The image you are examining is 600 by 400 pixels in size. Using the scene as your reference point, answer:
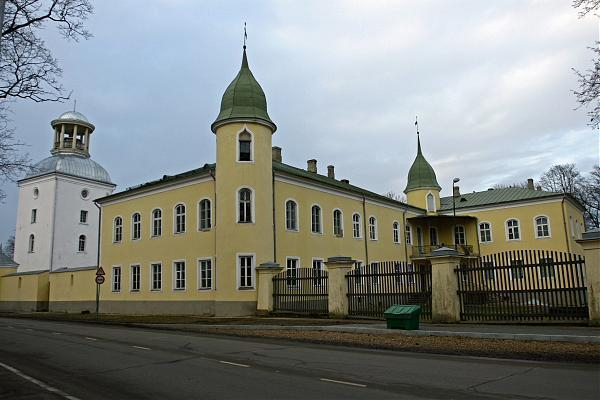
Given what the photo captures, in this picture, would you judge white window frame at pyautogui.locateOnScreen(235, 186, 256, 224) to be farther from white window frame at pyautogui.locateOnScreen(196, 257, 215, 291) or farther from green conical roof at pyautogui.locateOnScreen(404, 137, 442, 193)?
green conical roof at pyautogui.locateOnScreen(404, 137, 442, 193)

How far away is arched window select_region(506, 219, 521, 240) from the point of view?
43569 mm

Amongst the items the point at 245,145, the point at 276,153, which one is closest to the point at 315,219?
the point at 245,145

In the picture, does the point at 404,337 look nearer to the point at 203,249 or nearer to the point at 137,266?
the point at 203,249

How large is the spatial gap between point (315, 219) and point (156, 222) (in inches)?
387

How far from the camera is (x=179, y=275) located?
28547 mm

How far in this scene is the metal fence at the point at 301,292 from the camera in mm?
21328

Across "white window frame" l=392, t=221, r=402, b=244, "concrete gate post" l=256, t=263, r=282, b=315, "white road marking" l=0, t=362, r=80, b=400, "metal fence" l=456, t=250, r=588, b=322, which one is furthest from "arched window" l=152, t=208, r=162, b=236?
"white road marking" l=0, t=362, r=80, b=400

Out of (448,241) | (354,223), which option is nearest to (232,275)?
(354,223)

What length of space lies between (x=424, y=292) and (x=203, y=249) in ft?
44.4

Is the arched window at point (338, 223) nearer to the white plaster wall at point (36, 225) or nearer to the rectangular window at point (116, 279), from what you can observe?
the rectangular window at point (116, 279)

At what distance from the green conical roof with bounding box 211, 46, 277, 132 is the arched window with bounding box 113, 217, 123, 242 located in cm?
1099

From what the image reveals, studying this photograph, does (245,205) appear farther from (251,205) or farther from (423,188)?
(423,188)

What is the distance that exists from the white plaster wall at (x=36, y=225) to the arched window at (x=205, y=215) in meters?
21.9

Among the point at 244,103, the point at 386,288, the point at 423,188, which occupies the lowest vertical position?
the point at 386,288
